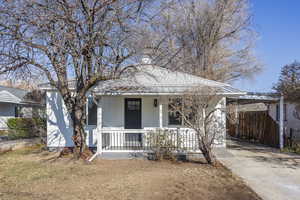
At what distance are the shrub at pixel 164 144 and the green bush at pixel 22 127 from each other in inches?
397

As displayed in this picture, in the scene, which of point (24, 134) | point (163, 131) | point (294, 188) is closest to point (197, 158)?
point (163, 131)

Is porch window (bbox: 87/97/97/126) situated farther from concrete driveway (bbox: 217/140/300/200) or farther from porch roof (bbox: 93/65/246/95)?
concrete driveway (bbox: 217/140/300/200)

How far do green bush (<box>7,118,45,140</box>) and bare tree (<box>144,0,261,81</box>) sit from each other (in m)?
11.7

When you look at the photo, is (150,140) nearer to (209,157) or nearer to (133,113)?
(209,157)

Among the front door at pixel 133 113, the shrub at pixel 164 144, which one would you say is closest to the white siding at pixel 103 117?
the front door at pixel 133 113

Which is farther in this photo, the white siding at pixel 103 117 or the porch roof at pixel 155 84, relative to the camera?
the white siding at pixel 103 117

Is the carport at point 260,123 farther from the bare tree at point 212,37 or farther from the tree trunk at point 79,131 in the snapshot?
the tree trunk at point 79,131

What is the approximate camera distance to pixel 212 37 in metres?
19.5

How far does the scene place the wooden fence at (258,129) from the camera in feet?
41.0

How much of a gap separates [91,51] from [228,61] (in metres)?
15.1

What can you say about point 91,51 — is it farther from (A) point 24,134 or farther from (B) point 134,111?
(A) point 24,134

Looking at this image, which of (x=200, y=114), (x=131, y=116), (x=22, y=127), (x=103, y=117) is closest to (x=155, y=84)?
(x=131, y=116)

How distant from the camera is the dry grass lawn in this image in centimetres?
523

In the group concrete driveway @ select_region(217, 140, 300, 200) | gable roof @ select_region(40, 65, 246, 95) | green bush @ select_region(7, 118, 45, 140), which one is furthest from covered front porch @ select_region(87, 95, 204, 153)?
green bush @ select_region(7, 118, 45, 140)
